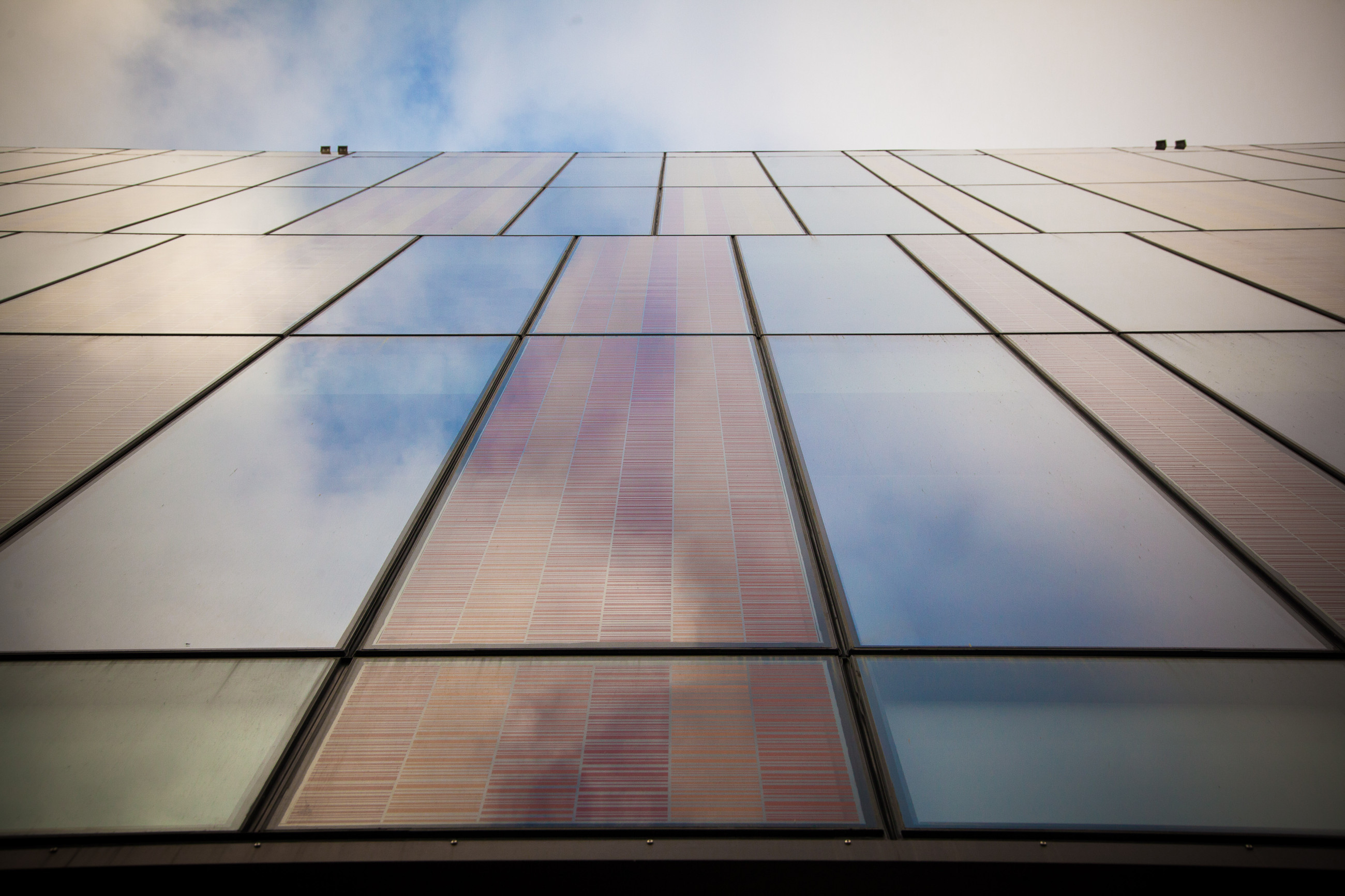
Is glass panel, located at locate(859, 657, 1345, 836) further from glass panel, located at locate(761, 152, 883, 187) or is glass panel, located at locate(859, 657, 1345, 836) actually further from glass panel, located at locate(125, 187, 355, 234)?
glass panel, located at locate(125, 187, 355, 234)

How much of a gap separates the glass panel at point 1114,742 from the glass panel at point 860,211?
213 inches

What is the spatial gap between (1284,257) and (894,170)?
17.4 feet

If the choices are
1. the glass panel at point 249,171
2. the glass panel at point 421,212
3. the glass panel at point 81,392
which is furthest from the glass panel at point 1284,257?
the glass panel at point 249,171

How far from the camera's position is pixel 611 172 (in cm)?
932

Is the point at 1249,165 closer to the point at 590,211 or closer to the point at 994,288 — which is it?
the point at 994,288

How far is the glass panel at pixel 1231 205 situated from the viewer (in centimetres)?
651

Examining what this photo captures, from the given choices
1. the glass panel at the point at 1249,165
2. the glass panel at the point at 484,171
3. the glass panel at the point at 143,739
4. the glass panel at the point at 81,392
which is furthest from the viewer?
the glass panel at the point at 484,171

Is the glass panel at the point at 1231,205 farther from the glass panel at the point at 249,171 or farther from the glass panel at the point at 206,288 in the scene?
the glass panel at the point at 249,171

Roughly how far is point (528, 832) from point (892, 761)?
1402 millimetres

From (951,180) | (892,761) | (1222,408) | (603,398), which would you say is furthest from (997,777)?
(951,180)

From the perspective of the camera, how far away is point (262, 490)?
10.5 ft

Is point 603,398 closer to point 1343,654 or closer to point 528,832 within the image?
point 528,832

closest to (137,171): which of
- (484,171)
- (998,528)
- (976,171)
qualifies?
(484,171)

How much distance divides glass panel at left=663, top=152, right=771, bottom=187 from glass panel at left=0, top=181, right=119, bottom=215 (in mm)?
8496
